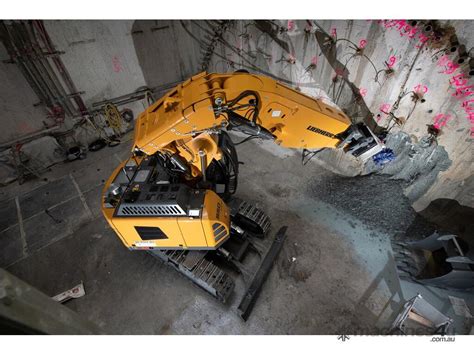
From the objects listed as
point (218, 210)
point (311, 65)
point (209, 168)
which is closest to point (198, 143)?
point (209, 168)

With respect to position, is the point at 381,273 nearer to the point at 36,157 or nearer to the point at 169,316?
the point at 169,316

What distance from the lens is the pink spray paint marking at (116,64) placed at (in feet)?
21.4

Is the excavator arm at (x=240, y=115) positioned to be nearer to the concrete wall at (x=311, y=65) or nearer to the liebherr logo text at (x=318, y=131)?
the liebherr logo text at (x=318, y=131)

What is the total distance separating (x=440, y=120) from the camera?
382cm

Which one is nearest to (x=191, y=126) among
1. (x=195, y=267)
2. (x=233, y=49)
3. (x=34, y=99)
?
(x=195, y=267)

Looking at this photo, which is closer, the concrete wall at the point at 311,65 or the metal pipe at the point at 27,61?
the concrete wall at the point at 311,65

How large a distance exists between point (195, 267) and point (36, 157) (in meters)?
5.70

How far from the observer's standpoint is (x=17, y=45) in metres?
5.20

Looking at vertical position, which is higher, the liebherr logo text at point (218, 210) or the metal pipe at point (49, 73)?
the metal pipe at point (49, 73)

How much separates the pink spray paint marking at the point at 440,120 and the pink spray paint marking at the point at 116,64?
24.6 feet

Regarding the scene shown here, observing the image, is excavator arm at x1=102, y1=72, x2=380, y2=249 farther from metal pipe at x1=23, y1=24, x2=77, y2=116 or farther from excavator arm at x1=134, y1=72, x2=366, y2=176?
metal pipe at x1=23, y1=24, x2=77, y2=116

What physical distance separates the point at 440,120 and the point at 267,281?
3.86m

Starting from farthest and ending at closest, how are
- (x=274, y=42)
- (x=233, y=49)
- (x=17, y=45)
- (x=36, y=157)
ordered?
(x=233, y=49) → (x=36, y=157) → (x=274, y=42) → (x=17, y=45)

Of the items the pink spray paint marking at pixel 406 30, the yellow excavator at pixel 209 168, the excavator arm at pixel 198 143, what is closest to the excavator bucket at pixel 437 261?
the yellow excavator at pixel 209 168
